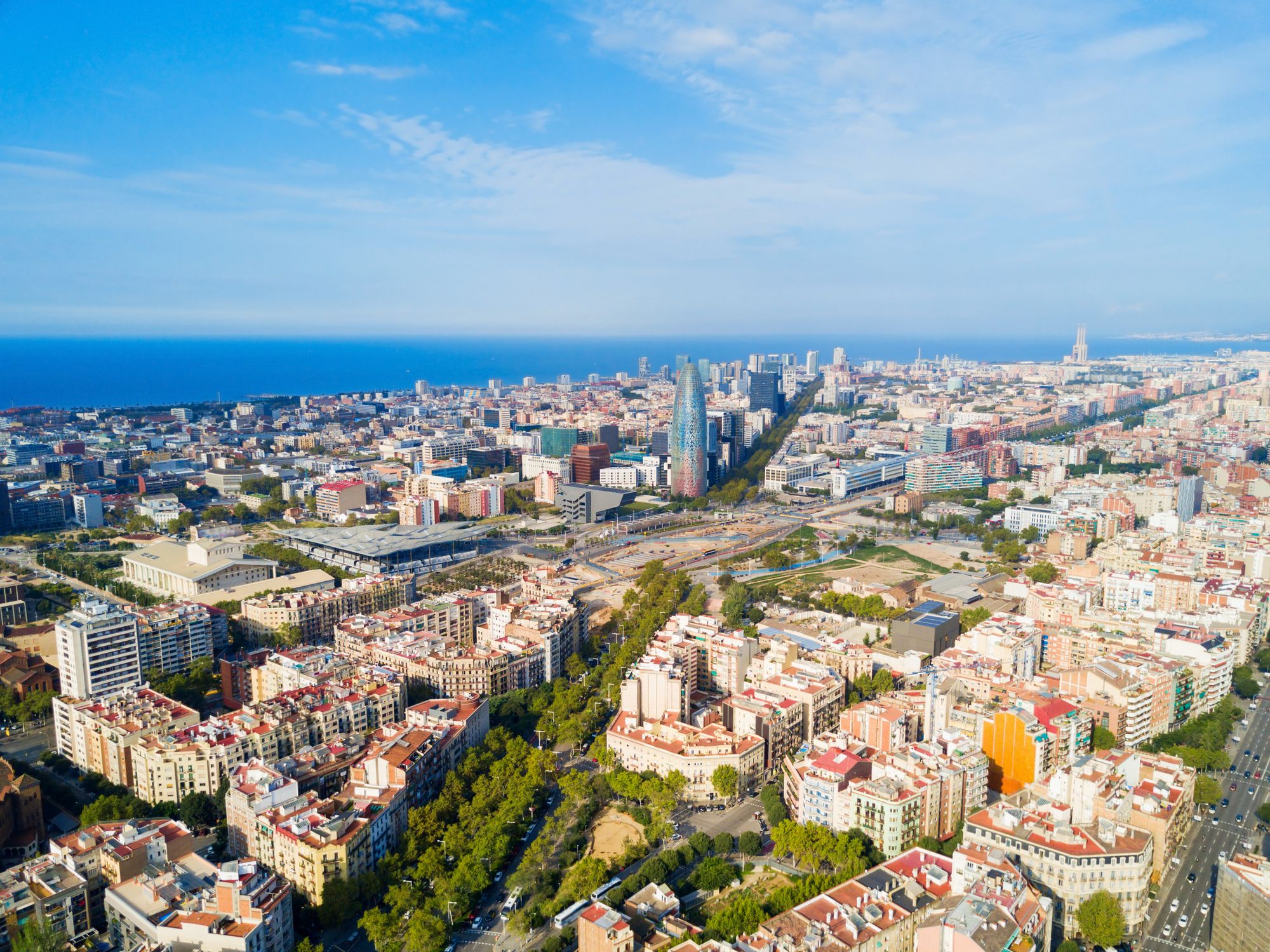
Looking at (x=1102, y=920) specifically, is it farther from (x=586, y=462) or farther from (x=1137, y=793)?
(x=586, y=462)

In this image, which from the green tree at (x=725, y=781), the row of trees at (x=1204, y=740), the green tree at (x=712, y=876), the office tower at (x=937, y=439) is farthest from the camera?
the office tower at (x=937, y=439)

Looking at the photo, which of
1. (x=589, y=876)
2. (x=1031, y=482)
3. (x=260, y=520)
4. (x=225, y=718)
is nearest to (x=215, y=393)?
(x=260, y=520)

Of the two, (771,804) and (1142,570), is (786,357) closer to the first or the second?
(1142,570)

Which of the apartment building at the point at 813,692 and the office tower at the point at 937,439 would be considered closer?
the apartment building at the point at 813,692

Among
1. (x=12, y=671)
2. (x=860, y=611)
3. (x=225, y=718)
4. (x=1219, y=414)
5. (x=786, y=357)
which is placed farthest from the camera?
(x=786, y=357)

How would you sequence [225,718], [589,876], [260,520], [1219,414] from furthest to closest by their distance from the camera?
1. [1219,414]
2. [260,520]
3. [225,718]
4. [589,876]

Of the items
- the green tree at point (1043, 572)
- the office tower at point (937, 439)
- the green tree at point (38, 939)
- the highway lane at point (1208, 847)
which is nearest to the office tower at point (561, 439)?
the office tower at point (937, 439)

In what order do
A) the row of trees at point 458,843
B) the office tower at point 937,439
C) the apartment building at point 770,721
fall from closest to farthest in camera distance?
1. the row of trees at point 458,843
2. the apartment building at point 770,721
3. the office tower at point 937,439

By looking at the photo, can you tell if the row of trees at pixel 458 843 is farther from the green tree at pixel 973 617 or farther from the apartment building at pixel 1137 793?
the green tree at pixel 973 617
